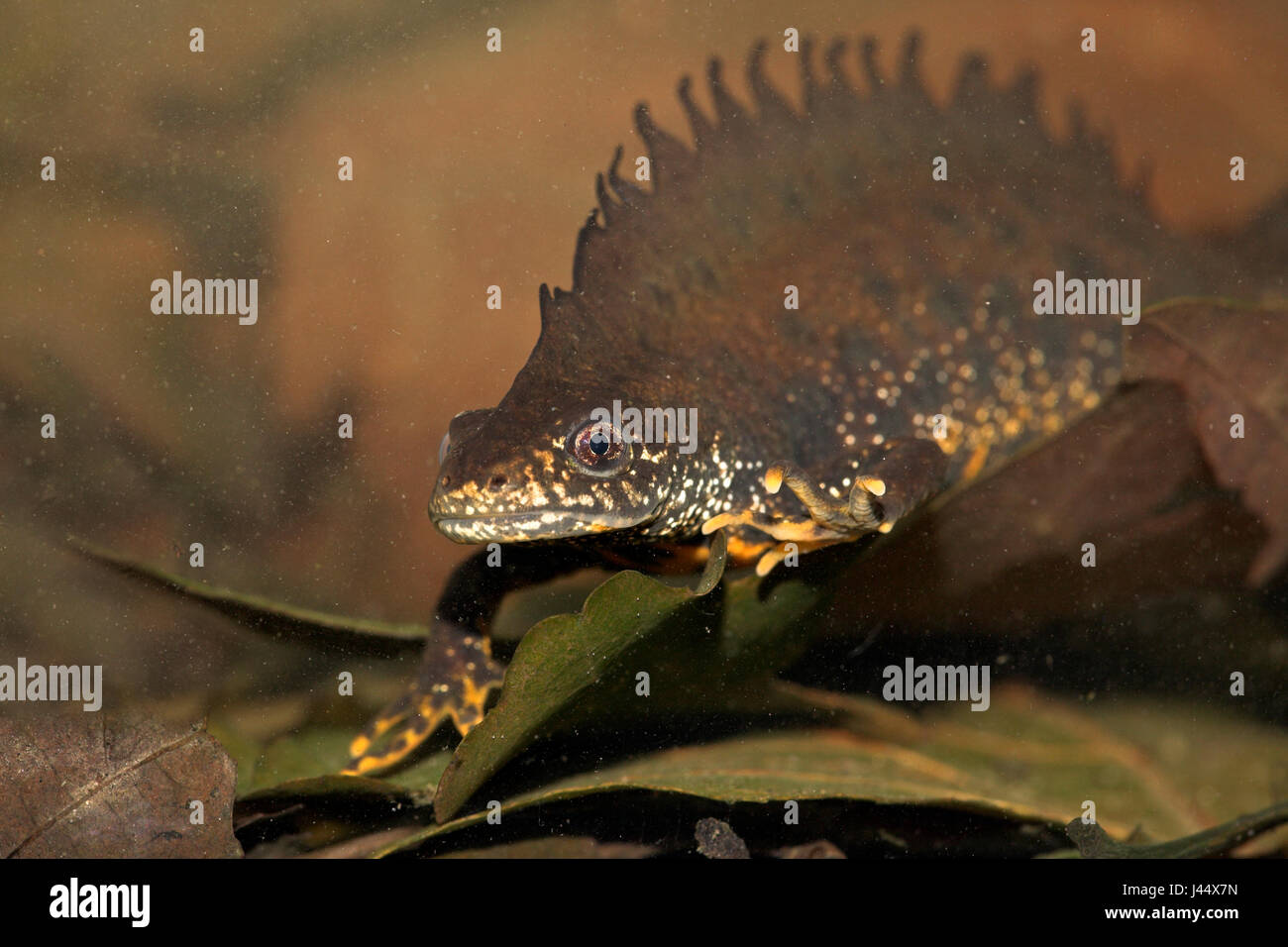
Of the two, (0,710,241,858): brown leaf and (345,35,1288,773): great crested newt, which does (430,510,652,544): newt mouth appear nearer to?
(345,35,1288,773): great crested newt

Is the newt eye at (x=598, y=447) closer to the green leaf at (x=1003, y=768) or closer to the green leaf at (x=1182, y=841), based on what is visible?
the green leaf at (x=1003, y=768)

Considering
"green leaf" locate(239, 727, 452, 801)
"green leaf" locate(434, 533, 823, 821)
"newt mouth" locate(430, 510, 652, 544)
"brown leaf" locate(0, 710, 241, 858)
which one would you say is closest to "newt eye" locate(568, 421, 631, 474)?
"newt mouth" locate(430, 510, 652, 544)

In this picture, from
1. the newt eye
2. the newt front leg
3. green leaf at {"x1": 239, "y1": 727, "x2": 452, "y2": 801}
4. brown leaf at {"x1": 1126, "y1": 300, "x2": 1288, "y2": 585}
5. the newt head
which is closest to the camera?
green leaf at {"x1": 239, "y1": 727, "x2": 452, "y2": 801}

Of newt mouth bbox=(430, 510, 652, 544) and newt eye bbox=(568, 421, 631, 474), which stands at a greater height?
newt eye bbox=(568, 421, 631, 474)

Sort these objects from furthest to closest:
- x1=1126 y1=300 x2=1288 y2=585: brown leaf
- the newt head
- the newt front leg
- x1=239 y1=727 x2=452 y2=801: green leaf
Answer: the newt front leg
x1=1126 y1=300 x2=1288 y2=585: brown leaf
the newt head
x1=239 y1=727 x2=452 y2=801: green leaf

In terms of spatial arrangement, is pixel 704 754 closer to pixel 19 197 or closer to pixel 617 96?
pixel 617 96

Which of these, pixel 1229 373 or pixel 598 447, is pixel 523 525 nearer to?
pixel 598 447

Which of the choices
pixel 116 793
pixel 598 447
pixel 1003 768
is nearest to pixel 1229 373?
pixel 1003 768
